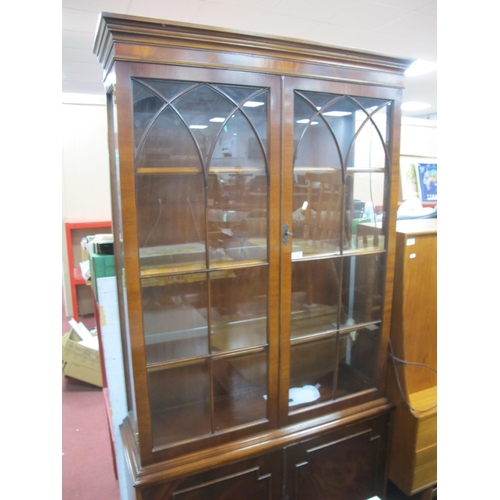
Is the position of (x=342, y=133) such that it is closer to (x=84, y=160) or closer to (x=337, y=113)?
(x=337, y=113)

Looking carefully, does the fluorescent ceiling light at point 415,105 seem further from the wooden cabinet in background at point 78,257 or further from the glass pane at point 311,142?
the glass pane at point 311,142

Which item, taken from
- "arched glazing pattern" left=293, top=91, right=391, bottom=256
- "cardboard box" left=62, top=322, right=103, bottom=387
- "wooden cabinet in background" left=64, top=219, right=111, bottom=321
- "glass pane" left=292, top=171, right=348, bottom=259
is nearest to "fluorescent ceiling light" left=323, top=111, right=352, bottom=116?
"arched glazing pattern" left=293, top=91, right=391, bottom=256

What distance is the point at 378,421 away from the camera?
1.64 meters

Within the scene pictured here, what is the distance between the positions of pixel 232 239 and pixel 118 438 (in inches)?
39.3

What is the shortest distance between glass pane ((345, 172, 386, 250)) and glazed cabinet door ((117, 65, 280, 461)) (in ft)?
1.29

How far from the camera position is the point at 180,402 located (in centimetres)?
140

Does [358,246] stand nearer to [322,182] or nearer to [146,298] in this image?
[322,182]

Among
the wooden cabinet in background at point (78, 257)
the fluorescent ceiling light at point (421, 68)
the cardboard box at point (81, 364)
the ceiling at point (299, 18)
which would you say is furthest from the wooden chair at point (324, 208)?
the fluorescent ceiling light at point (421, 68)

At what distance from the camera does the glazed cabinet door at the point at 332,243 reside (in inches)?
52.7

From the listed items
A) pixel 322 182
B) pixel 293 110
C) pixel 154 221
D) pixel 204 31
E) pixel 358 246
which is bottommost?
pixel 358 246

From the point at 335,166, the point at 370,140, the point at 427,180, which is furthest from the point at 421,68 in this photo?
the point at 335,166

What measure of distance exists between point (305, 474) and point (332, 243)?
93 centimetres

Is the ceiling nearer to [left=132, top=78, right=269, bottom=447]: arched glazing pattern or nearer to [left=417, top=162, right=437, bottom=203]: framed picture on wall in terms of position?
[left=417, top=162, right=437, bottom=203]: framed picture on wall
